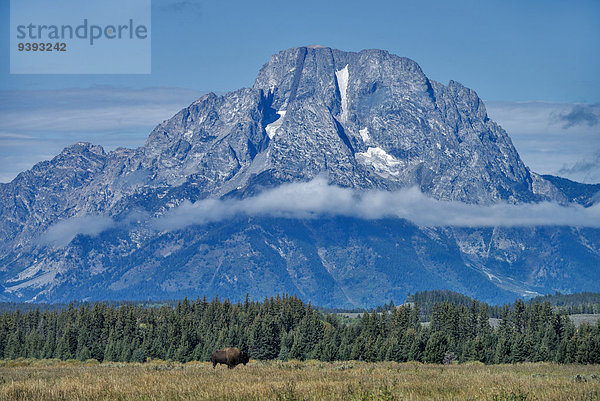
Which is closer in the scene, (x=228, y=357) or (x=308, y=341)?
(x=228, y=357)

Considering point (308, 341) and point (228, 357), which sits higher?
point (228, 357)

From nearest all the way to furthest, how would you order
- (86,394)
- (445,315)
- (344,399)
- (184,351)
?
(344,399) → (86,394) → (184,351) → (445,315)

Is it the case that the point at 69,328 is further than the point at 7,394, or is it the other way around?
the point at 69,328

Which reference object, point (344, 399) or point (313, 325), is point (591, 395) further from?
point (313, 325)

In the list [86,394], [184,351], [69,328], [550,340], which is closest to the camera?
[86,394]

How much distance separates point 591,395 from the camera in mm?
33312

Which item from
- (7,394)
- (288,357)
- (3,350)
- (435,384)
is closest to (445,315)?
(288,357)

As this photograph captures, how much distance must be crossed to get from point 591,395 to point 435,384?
30.3ft

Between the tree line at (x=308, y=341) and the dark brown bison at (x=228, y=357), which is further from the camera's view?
the tree line at (x=308, y=341)

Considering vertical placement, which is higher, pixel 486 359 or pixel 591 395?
pixel 591 395

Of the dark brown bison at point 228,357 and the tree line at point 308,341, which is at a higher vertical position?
the dark brown bison at point 228,357

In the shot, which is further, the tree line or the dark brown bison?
the tree line

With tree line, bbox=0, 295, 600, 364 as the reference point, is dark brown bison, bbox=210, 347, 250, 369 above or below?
above

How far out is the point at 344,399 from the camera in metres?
30.6
